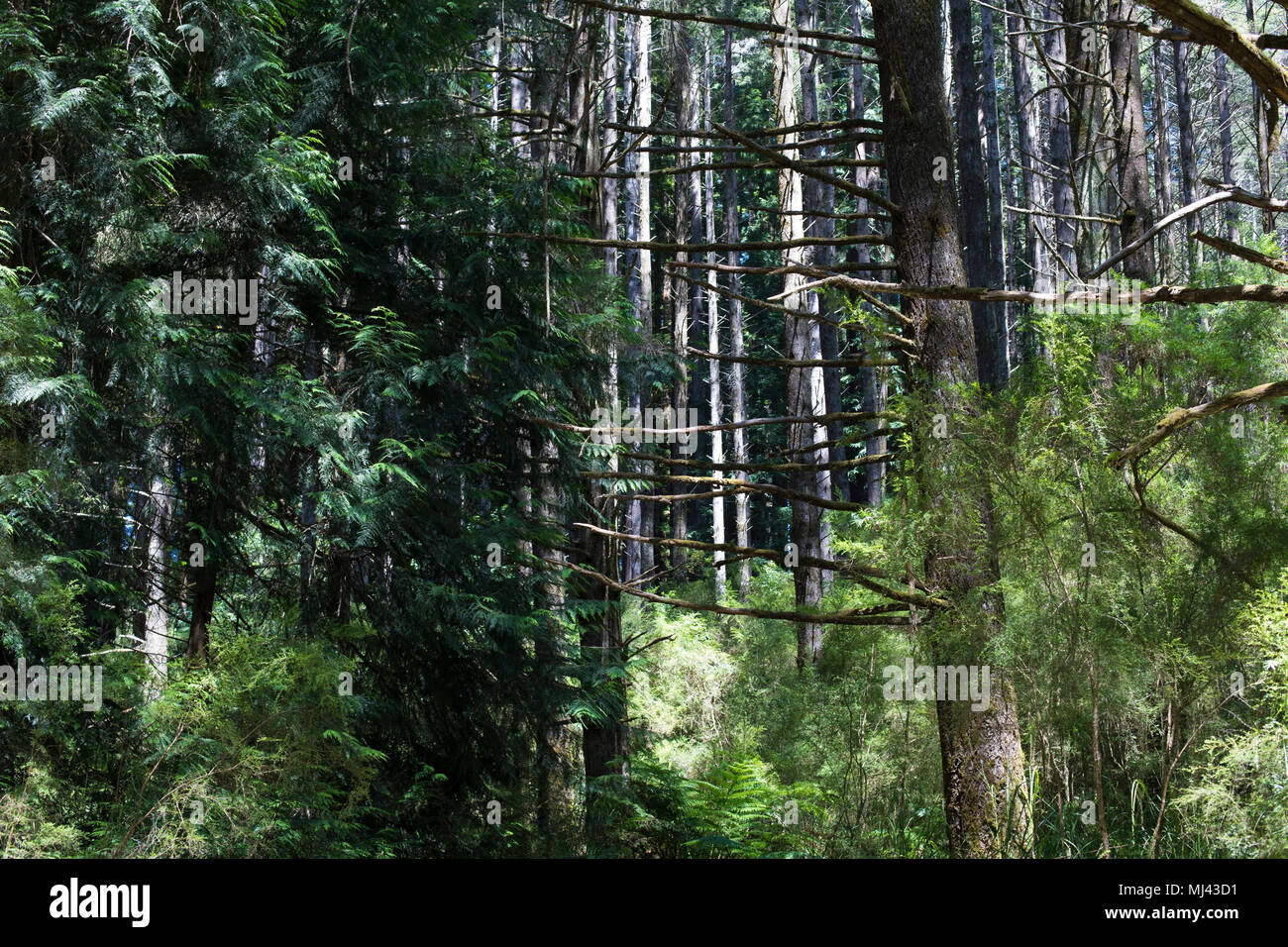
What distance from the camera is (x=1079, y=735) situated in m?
5.80

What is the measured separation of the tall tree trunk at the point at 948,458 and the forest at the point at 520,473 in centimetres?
2

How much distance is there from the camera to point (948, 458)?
17.0 feet

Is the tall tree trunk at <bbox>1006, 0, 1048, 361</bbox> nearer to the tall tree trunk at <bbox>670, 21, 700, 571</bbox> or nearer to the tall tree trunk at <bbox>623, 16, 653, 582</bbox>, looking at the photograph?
the tall tree trunk at <bbox>670, 21, 700, 571</bbox>

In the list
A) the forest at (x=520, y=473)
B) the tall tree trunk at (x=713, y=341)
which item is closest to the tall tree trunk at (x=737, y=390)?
the tall tree trunk at (x=713, y=341)

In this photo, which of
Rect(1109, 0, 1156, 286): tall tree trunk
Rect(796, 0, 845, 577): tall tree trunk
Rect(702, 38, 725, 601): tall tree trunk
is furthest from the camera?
Rect(702, 38, 725, 601): tall tree trunk

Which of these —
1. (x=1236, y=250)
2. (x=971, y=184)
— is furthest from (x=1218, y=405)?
(x=971, y=184)

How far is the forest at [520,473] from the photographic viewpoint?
5.02 meters

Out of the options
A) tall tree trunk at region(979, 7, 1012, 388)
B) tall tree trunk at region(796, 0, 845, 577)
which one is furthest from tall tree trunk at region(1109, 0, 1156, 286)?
tall tree trunk at region(979, 7, 1012, 388)

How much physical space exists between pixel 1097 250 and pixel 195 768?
7.94 metres

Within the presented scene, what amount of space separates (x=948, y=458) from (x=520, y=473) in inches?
168

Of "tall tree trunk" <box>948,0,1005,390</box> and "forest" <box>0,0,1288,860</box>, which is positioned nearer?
"forest" <box>0,0,1288,860</box>

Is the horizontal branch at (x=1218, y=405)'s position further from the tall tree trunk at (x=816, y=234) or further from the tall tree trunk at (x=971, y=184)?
the tall tree trunk at (x=971, y=184)

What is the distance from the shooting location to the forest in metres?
5.02

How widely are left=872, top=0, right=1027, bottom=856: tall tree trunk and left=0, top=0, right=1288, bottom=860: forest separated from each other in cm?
2
